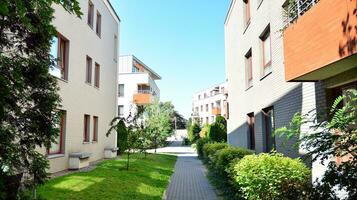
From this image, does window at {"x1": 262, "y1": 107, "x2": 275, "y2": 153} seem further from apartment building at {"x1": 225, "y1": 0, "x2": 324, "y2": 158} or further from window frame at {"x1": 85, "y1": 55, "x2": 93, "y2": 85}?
window frame at {"x1": 85, "y1": 55, "x2": 93, "y2": 85}

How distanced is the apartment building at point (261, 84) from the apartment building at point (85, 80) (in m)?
6.83

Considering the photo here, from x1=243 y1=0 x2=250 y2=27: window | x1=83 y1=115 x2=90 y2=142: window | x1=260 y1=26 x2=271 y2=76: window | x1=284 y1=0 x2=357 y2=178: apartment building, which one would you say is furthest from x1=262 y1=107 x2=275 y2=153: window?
x1=83 y1=115 x2=90 y2=142: window

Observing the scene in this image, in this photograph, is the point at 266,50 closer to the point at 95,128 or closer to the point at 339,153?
the point at 339,153

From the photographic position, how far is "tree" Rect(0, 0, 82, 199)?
5.12 metres

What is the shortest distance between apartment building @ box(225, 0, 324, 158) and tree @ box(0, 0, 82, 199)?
3.77m

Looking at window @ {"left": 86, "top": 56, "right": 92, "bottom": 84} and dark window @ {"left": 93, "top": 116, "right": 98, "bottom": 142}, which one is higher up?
window @ {"left": 86, "top": 56, "right": 92, "bottom": 84}

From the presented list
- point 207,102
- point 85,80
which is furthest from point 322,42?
point 207,102

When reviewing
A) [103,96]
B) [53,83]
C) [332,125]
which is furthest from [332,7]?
[103,96]

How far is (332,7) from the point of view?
575 centimetres

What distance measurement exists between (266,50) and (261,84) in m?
1.26

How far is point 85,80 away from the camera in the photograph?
18297 mm

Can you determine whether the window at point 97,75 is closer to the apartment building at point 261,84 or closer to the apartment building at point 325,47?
the apartment building at point 261,84

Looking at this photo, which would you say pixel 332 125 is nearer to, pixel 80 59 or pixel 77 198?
pixel 77 198

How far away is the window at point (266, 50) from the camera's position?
12672 millimetres
